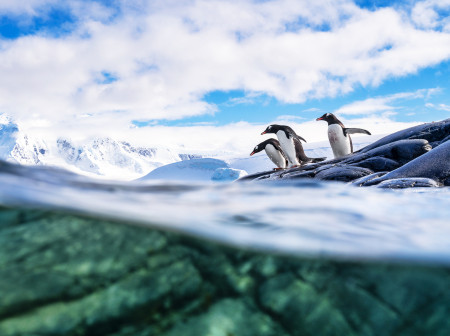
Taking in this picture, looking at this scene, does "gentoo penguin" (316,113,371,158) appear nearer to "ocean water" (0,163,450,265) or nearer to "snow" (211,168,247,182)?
"snow" (211,168,247,182)

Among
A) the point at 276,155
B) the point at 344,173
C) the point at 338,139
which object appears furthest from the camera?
the point at 276,155

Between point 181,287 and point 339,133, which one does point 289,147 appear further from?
point 181,287

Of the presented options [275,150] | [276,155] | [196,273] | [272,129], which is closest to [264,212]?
[196,273]

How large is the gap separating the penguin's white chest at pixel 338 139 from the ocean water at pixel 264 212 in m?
11.9

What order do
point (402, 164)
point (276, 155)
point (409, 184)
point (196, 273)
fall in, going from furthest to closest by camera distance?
point (276, 155)
point (402, 164)
point (409, 184)
point (196, 273)

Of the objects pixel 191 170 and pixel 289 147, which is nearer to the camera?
pixel 289 147

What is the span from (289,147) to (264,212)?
47.4 ft

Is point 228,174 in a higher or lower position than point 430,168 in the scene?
higher

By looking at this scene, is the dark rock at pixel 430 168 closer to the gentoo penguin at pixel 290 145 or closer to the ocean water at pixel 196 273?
the ocean water at pixel 196 273

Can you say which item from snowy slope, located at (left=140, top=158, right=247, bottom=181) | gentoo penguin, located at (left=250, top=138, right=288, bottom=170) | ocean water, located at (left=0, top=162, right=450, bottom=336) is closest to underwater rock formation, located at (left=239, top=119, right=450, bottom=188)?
gentoo penguin, located at (left=250, top=138, right=288, bottom=170)

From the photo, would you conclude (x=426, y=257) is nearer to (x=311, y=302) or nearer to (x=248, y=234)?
(x=311, y=302)

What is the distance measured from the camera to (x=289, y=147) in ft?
55.3

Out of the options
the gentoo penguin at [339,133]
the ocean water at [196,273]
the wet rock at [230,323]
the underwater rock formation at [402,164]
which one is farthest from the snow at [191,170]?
the wet rock at [230,323]

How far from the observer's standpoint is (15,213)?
1.97 meters
